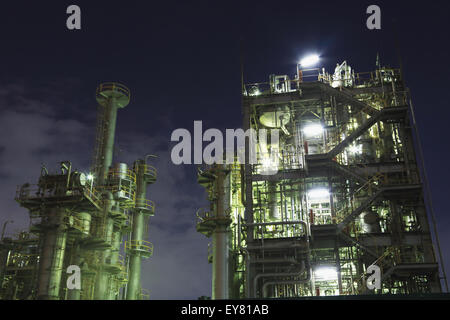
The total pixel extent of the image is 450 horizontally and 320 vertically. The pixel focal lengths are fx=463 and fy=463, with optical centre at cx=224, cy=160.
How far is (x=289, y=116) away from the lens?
35.3 m

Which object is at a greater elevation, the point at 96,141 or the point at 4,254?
the point at 96,141

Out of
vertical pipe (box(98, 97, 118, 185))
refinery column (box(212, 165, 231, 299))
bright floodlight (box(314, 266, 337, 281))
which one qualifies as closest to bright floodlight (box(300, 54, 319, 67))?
refinery column (box(212, 165, 231, 299))

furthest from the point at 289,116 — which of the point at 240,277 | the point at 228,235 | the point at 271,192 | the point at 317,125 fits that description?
the point at 240,277

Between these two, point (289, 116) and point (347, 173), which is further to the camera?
point (289, 116)

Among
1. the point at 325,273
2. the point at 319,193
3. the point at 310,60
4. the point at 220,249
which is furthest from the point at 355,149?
the point at 220,249

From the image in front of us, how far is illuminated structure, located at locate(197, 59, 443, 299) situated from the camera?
97.1 feet

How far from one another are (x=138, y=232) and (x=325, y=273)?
20.2m

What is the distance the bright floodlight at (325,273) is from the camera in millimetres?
30844

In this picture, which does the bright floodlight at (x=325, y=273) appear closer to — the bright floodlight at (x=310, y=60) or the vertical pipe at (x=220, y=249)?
the vertical pipe at (x=220, y=249)

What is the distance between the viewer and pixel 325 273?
3111 centimetres
